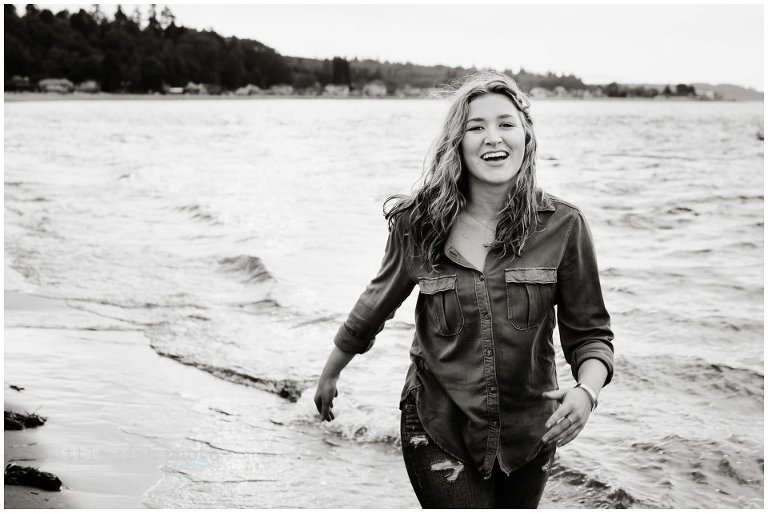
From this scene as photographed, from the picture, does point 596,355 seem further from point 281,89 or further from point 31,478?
point 281,89

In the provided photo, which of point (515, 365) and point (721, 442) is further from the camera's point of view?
point (721, 442)

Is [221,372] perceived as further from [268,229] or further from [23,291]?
[268,229]

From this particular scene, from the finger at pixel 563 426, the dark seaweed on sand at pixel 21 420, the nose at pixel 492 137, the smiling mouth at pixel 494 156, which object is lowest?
the dark seaweed on sand at pixel 21 420

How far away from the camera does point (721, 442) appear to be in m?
6.80

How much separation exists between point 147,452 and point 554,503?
264cm

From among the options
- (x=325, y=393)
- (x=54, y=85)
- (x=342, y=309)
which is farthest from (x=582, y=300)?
(x=54, y=85)

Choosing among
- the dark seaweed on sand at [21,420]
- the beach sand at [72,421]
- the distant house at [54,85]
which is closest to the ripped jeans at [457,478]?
the beach sand at [72,421]

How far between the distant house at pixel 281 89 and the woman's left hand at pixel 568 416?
168241 millimetres

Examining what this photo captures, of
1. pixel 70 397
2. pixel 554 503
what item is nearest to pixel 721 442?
pixel 554 503

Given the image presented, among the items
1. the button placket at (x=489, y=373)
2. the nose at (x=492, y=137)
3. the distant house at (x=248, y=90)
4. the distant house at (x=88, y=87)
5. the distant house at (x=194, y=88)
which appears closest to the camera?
the button placket at (x=489, y=373)

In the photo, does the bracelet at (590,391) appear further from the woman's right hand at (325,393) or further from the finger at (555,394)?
the woman's right hand at (325,393)

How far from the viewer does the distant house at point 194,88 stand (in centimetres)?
15525

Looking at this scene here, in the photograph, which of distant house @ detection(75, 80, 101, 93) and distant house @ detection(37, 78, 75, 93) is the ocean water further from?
distant house @ detection(75, 80, 101, 93)

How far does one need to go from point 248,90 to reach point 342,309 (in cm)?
15679
